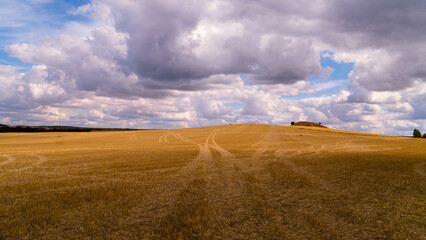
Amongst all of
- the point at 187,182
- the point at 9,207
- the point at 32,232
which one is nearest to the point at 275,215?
the point at 187,182

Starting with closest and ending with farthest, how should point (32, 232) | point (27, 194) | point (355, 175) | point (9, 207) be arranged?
point (32, 232) → point (9, 207) → point (27, 194) → point (355, 175)

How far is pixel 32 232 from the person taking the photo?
7168 millimetres

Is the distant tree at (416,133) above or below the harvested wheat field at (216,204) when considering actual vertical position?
above

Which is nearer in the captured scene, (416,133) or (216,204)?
(216,204)

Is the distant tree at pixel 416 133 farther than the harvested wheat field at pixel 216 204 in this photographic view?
Yes

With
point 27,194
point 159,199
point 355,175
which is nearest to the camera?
point 159,199

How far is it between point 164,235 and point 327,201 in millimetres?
6876

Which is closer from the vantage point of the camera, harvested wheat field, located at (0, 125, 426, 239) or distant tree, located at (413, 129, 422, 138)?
harvested wheat field, located at (0, 125, 426, 239)

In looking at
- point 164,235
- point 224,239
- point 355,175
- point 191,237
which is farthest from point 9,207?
point 355,175

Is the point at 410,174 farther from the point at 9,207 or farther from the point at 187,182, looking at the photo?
the point at 9,207

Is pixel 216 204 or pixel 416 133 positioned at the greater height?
pixel 416 133

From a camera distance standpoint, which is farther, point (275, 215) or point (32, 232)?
point (275, 215)

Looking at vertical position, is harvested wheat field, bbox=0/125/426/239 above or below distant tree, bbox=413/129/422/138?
below

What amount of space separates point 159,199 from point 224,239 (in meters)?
4.50
